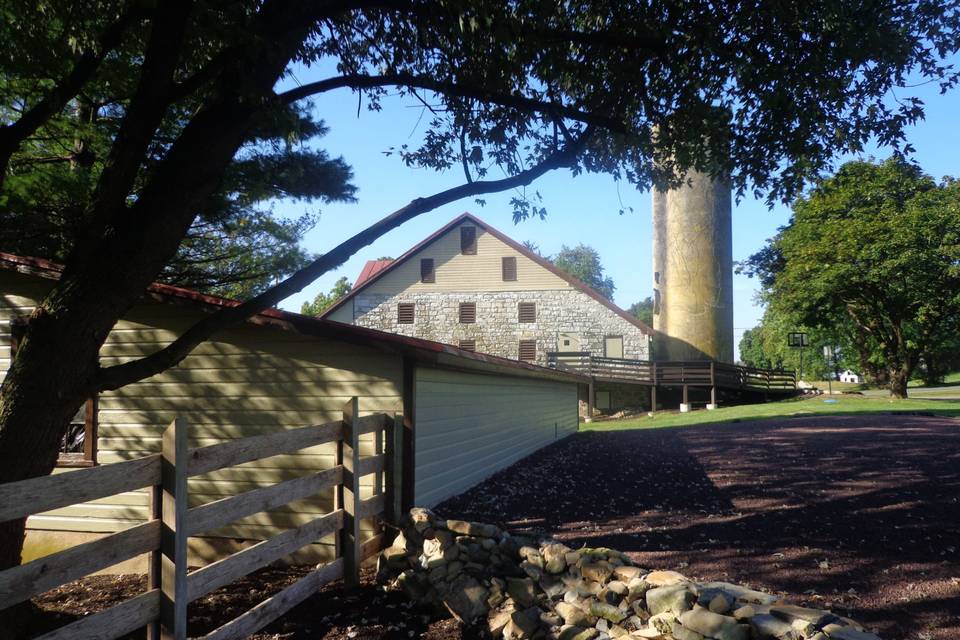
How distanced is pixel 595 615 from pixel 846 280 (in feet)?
88.3

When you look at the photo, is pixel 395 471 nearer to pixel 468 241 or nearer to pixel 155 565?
pixel 155 565

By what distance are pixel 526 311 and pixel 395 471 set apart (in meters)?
24.0

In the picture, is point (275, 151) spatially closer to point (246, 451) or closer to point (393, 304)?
point (246, 451)

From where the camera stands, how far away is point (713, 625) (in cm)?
388

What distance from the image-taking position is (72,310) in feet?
15.4

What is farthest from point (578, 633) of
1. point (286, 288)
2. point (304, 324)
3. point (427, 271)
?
point (427, 271)

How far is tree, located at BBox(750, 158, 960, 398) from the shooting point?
25.8 metres

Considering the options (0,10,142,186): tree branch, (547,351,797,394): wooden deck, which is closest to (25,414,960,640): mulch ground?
(0,10,142,186): tree branch

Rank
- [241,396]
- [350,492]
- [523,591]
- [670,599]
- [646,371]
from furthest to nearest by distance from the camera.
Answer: [646,371]
[241,396]
[350,492]
[523,591]
[670,599]

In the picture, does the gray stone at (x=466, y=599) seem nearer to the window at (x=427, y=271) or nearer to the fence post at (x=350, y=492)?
the fence post at (x=350, y=492)

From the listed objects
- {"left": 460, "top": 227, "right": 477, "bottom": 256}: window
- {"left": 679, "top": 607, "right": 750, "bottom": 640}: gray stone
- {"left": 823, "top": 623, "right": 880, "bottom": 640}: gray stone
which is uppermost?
{"left": 460, "top": 227, "right": 477, "bottom": 256}: window

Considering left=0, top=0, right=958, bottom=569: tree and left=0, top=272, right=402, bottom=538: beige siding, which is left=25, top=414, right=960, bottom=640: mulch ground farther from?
left=0, top=0, right=958, bottom=569: tree

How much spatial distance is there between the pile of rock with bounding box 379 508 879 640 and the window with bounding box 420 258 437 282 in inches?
996

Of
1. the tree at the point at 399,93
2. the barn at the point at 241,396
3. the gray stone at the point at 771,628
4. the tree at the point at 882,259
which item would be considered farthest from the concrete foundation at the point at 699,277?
the gray stone at the point at 771,628
